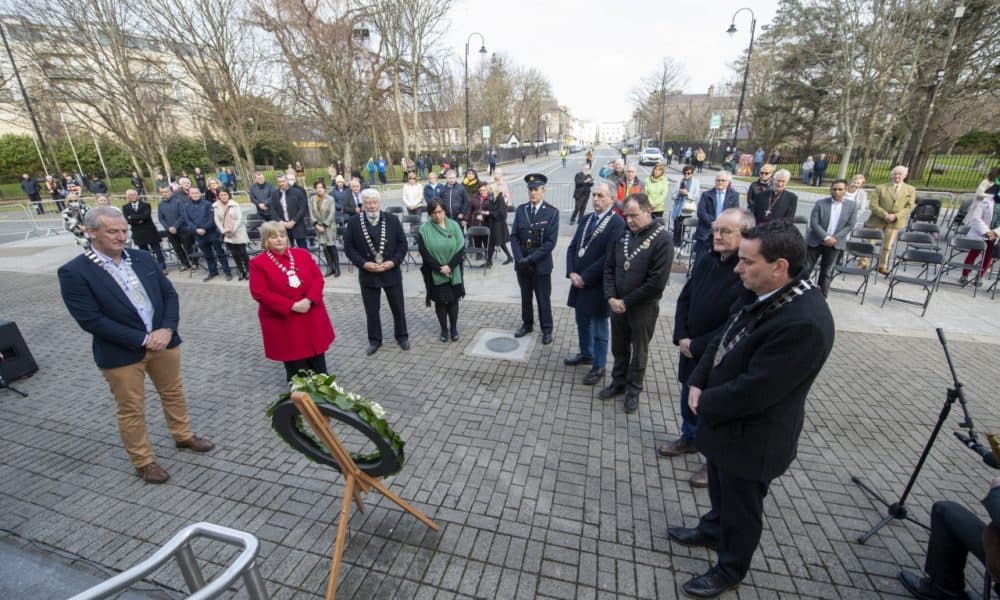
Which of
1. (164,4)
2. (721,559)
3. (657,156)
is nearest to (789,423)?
(721,559)

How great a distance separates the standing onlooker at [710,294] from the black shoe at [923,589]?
4.00ft

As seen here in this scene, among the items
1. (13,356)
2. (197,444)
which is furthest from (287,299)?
(13,356)

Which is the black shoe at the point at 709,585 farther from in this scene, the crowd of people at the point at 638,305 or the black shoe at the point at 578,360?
the black shoe at the point at 578,360

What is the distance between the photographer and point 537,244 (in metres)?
5.81

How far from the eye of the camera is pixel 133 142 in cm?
2272

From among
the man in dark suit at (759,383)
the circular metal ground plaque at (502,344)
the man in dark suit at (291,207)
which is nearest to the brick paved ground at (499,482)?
the circular metal ground plaque at (502,344)

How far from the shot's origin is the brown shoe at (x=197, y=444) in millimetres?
4074

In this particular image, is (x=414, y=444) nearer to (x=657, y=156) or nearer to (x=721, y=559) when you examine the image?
(x=721, y=559)

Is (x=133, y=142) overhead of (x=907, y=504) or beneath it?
overhead

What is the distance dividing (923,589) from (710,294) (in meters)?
2.09

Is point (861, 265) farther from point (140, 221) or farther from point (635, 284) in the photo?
point (140, 221)

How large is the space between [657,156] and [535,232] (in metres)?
39.9

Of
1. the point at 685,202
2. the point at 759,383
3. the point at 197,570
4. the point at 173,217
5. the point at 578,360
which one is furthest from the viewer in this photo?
the point at 685,202

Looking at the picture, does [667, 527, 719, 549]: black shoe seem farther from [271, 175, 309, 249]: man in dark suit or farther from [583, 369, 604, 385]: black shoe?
[271, 175, 309, 249]: man in dark suit
